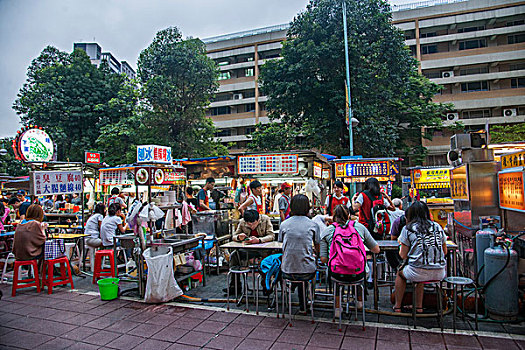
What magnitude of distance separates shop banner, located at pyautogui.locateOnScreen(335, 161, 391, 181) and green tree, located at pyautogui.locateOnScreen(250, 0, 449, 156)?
23.6 feet

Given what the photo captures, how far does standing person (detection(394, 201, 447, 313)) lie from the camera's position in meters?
4.09

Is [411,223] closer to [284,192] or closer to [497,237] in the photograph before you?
[497,237]

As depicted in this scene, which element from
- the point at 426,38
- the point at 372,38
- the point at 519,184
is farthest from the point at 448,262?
the point at 426,38

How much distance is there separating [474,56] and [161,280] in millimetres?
35159

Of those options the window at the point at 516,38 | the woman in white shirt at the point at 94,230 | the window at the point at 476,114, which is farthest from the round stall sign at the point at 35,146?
the window at the point at 516,38

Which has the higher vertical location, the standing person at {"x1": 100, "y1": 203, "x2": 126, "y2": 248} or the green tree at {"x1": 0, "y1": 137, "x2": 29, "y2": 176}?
the green tree at {"x1": 0, "y1": 137, "x2": 29, "y2": 176}

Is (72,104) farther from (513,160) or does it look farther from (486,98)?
(486,98)

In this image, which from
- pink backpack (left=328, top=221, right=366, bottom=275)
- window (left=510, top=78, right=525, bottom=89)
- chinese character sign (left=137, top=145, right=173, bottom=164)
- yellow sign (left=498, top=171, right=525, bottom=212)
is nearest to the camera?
pink backpack (left=328, top=221, right=366, bottom=275)

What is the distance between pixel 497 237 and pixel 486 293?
76 centimetres

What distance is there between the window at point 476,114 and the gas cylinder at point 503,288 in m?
31.8

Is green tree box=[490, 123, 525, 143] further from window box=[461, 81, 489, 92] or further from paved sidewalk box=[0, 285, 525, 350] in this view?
paved sidewalk box=[0, 285, 525, 350]

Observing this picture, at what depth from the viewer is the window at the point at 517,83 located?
1171 inches

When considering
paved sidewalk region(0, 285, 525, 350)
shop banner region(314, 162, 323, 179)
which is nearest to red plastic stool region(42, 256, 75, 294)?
paved sidewalk region(0, 285, 525, 350)

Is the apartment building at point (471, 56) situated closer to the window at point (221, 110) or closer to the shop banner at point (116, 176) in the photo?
the window at point (221, 110)
